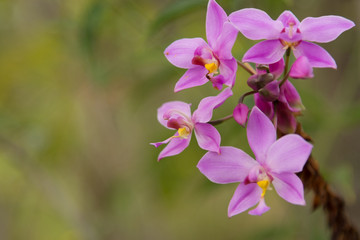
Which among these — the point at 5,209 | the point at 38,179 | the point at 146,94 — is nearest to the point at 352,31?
the point at 146,94

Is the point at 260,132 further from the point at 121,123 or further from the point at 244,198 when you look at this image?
the point at 121,123

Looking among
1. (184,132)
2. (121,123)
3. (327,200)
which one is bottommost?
(327,200)

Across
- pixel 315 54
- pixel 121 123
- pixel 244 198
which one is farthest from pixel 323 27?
pixel 121 123

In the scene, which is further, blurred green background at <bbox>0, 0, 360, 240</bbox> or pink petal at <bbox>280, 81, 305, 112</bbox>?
blurred green background at <bbox>0, 0, 360, 240</bbox>

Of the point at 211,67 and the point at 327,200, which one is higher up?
the point at 211,67

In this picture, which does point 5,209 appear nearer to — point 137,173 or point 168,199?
point 137,173

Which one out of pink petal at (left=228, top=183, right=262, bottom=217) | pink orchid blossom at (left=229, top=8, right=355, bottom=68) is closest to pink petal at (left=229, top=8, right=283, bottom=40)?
pink orchid blossom at (left=229, top=8, right=355, bottom=68)

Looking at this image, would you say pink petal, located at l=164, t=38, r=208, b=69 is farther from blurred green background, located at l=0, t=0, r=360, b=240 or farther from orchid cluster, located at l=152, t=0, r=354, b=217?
blurred green background, located at l=0, t=0, r=360, b=240
